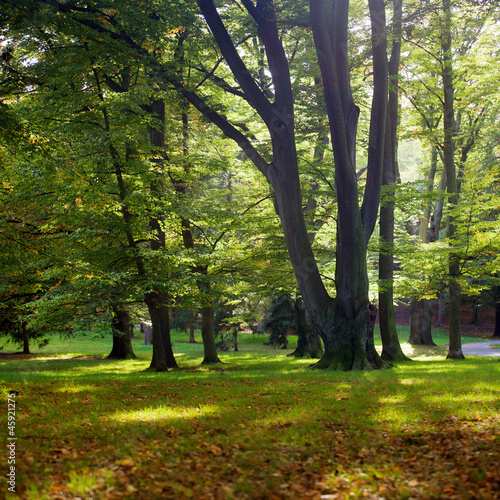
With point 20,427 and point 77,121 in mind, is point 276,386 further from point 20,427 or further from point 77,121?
point 77,121

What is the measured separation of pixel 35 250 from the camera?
7.30 meters

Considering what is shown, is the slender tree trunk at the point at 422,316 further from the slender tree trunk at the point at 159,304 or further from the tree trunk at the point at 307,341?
the slender tree trunk at the point at 159,304

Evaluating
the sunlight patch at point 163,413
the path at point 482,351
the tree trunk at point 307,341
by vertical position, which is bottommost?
the path at point 482,351

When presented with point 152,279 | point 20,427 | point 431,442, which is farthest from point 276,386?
point 152,279

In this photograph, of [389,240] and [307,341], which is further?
[307,341]

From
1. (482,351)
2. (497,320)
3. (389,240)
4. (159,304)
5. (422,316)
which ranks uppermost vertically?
(389,240)

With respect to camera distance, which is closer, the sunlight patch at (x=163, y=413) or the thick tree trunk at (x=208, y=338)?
the sunlight patch at (x=163, y=413)

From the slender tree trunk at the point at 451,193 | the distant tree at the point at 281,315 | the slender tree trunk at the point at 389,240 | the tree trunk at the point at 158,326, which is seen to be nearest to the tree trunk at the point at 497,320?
the distant tree at the point at 281,315

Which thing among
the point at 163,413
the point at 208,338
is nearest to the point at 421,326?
the point at 208,338

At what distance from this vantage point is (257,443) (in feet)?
14.1

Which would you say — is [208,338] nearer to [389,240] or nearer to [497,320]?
[389,240]

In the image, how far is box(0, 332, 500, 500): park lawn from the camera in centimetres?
324

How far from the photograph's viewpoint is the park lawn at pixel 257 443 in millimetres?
3242

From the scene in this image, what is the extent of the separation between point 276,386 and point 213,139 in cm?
1198
